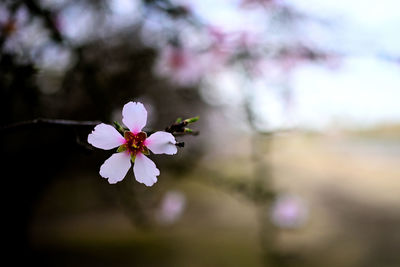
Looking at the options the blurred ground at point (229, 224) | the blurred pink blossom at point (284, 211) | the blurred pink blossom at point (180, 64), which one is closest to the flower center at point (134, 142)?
the blurred pink blossom at point (180, 64)

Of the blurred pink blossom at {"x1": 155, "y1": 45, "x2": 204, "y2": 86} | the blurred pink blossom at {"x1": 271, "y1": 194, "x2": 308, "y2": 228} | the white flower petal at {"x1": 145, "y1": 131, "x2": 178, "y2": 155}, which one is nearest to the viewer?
the white flower petal at {"x1": 145, "y1": 131, "x2": 178, "y2": 155}

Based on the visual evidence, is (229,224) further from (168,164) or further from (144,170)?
(144,170)

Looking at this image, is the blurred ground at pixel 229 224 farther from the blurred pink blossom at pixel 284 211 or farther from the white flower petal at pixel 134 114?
the white flower petal at pixel 134 114

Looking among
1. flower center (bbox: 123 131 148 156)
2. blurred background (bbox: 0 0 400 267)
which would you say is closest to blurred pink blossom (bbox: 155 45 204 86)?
blurred background (bbox: 0 0 400 267)

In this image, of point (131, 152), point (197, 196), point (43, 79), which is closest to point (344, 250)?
point (197, 196)

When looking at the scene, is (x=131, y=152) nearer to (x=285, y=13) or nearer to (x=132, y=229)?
(x=285, y=13)

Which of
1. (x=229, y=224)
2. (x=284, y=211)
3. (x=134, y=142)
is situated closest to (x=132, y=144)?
(x=134, y=142)

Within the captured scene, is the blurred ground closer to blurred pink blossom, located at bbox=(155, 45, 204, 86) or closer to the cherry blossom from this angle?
blurred pink blossom, located at bbox=(155, 45, 204, 86)
